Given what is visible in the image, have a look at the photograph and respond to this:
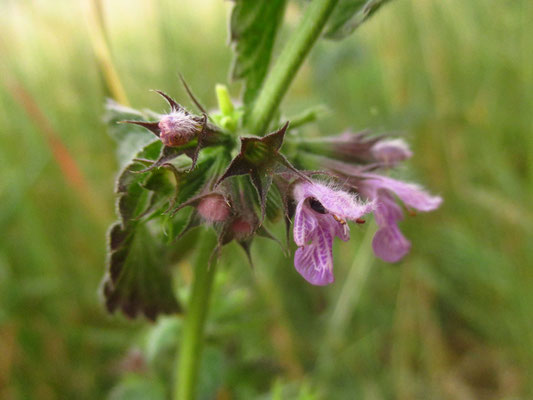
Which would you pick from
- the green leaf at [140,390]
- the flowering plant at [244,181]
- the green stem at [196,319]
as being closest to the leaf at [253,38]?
the flowering plant at [244,181]

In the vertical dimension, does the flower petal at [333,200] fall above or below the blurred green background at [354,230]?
above

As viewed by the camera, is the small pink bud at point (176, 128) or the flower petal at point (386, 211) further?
the flower petal at point (386, 211)

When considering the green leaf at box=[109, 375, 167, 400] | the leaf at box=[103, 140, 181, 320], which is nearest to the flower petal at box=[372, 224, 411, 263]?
the leaf at box=[103, 140, 181, 320]

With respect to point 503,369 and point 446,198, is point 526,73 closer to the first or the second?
point 446,198

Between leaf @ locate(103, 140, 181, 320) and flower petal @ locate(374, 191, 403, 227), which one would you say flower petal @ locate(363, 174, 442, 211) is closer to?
flower petal @ locate(374, 191, 403, 227)

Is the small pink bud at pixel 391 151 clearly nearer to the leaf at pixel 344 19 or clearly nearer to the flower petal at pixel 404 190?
→ the flower petal at pixel 404 190

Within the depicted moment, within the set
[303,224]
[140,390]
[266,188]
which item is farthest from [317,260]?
[140,390]

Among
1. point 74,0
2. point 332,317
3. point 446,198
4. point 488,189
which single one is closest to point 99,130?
point 74,0
